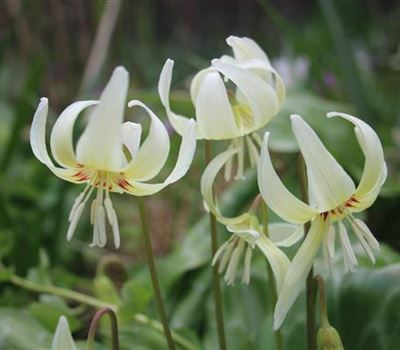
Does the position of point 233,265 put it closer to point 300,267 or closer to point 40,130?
point 300,267

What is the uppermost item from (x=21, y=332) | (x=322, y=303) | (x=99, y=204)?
(x=99, y=204)

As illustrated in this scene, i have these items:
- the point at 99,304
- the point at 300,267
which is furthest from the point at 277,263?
the point at 99,304

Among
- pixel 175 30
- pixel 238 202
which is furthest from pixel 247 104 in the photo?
pixel 175 30

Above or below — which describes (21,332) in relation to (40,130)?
below

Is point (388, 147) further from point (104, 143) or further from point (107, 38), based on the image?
point (104, 143)

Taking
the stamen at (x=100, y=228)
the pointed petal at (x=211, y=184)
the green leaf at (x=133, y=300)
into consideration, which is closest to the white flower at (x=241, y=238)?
the pointed petal at (x=211, y=184)

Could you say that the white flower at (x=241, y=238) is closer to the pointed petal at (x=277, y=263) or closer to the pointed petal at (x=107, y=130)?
the pointed petal at (x=277, y=263)

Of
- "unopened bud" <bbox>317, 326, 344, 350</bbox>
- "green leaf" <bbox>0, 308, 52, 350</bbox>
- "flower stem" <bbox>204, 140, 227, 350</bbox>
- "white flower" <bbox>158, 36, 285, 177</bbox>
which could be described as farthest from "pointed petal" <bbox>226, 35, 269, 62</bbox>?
"green leaf" <bbox>0, 308, 52, 350</bbox>
